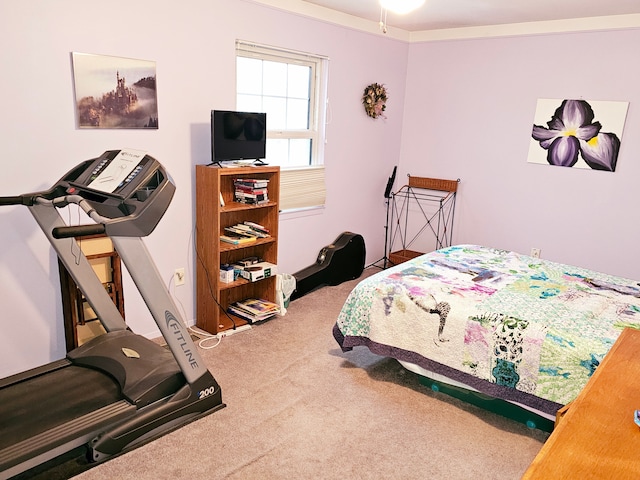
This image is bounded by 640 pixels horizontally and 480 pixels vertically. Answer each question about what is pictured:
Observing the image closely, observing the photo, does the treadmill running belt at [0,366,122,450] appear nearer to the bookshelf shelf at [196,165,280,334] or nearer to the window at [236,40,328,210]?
the bookshelf shelf at [196,165,280,334]

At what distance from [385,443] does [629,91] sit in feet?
10.9

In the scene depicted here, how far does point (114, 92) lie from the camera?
9.36 ft

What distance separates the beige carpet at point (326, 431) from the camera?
217 cm

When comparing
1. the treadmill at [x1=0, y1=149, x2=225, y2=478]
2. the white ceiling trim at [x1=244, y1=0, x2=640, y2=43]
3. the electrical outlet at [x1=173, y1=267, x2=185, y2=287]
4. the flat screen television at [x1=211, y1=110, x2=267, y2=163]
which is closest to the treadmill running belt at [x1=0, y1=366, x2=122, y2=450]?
the treadmill at [x1=0, y1=149, x2=225, y2=478]

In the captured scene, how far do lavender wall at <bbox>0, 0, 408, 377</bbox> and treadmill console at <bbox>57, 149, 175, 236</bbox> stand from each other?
0.46m

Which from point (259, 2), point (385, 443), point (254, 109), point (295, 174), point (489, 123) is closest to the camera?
point (385, 443)

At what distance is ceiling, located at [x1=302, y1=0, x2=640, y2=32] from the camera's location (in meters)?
3.54

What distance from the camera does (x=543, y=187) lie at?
4328 mm

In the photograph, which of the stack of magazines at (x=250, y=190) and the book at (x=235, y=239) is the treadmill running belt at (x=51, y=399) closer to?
the book at (x=235, y=239)

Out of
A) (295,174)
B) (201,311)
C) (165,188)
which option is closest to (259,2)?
(295,174)

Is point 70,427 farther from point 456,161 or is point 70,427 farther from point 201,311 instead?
point 456,161

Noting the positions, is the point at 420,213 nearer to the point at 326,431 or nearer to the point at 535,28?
the point at 535,28

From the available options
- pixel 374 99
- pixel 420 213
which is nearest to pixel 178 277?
pixel 374 99

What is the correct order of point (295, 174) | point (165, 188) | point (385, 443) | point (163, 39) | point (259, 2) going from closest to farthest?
point (165, 188) → point (385, 443) → point (163, 39) → point (259, 2) → point (295, 174)
